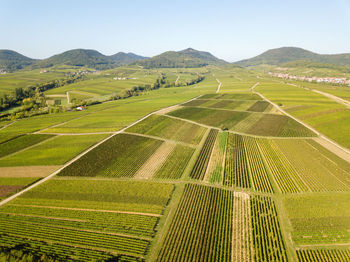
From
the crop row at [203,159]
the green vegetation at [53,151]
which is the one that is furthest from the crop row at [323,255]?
the green vegetation at [53,151]

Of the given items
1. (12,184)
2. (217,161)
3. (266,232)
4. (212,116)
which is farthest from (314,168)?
(12,184)

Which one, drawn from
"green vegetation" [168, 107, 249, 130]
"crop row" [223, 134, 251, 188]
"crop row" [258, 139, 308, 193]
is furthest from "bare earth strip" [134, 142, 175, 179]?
"crop row" [258, 139, 308, 193]

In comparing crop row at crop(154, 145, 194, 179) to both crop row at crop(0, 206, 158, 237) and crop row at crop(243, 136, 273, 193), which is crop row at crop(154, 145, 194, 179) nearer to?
crop row at crop(0, 206, 158, 237)

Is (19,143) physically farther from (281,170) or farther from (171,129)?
(281,170)

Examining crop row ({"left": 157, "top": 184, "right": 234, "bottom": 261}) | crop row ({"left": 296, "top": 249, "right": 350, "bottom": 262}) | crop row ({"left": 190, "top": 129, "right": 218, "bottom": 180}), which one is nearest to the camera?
crop row ({"left": 296, "top": 249, "right": 350, "bottom": 262})

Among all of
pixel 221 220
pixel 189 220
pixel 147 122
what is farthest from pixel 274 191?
pixel 147 122

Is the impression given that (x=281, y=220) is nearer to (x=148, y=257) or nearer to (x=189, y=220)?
(x=189, y=220)

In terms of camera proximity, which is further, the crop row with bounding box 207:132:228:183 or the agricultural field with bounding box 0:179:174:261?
the crop row with bounding box 207:132:228:183
